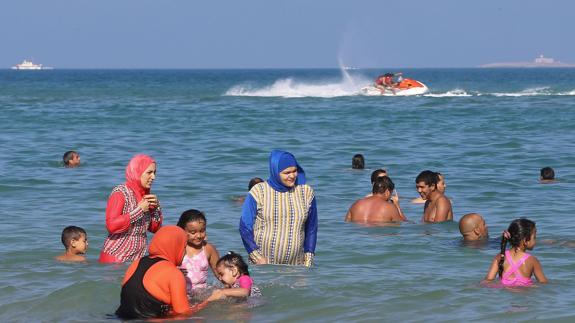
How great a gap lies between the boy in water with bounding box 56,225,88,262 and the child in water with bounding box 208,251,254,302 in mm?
2571

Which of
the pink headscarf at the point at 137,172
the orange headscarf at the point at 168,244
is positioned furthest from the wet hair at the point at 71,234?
the orange headscarf at the point at 168,244

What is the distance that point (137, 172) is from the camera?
8078 mm

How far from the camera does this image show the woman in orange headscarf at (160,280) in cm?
678

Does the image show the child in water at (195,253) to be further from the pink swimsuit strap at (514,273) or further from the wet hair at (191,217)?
the pink swimsuit strap at (514,273)

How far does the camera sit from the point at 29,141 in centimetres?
2530

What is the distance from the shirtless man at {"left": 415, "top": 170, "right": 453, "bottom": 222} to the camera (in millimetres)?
12391

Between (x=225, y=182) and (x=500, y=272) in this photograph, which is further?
(x=225, y=182)

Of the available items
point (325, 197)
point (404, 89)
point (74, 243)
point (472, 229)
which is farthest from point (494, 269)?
point (404, 89)

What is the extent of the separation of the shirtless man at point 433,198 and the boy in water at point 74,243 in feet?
14.2

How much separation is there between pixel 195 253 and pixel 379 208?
5026mm

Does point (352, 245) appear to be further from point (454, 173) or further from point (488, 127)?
point (488, 127)

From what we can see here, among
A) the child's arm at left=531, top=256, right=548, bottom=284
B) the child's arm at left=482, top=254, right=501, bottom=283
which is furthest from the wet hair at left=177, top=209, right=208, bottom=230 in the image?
the child's arm at left=531, top=256, right=548, bottom=284

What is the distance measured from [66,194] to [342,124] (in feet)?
55.5

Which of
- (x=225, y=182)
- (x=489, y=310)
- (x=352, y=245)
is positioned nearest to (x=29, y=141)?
(x=225, y=182)
